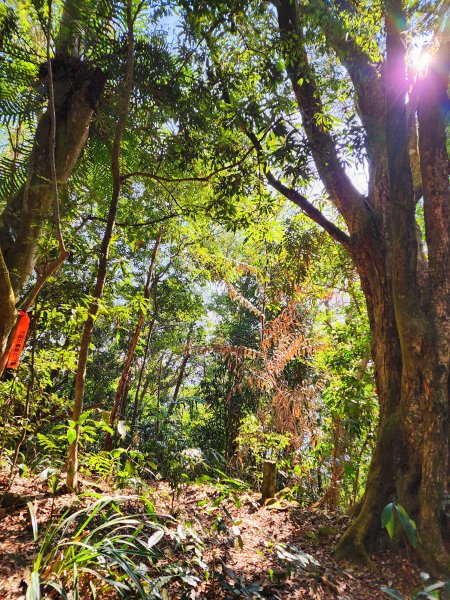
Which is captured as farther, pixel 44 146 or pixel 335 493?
pixel 335 493

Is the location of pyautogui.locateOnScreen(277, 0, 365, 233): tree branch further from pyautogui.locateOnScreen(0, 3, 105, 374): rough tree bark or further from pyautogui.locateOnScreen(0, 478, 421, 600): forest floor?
pyautogui.locateOnScreen(0, 478, 421, 600): forest floor

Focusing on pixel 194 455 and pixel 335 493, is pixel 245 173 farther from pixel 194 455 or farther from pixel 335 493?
pixel 335 493

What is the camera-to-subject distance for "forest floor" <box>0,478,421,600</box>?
2076 mm

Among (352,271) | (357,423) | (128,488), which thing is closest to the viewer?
(128,488)

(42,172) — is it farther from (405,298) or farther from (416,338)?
(416,338)

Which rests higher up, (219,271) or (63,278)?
(219,271)

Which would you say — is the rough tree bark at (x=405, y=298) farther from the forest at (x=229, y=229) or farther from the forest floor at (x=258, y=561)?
A: the forest floor at (x=258, y=561)

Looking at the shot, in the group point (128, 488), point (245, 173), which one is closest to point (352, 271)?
point (245, 173)

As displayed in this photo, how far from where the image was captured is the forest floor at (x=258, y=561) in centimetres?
208

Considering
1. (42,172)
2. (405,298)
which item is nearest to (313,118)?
(405,298)

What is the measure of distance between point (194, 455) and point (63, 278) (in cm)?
204

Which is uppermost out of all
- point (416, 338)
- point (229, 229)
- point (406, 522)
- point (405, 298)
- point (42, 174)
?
point (229, 229)

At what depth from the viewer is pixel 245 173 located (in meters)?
4.32

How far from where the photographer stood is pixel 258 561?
2795 mm
